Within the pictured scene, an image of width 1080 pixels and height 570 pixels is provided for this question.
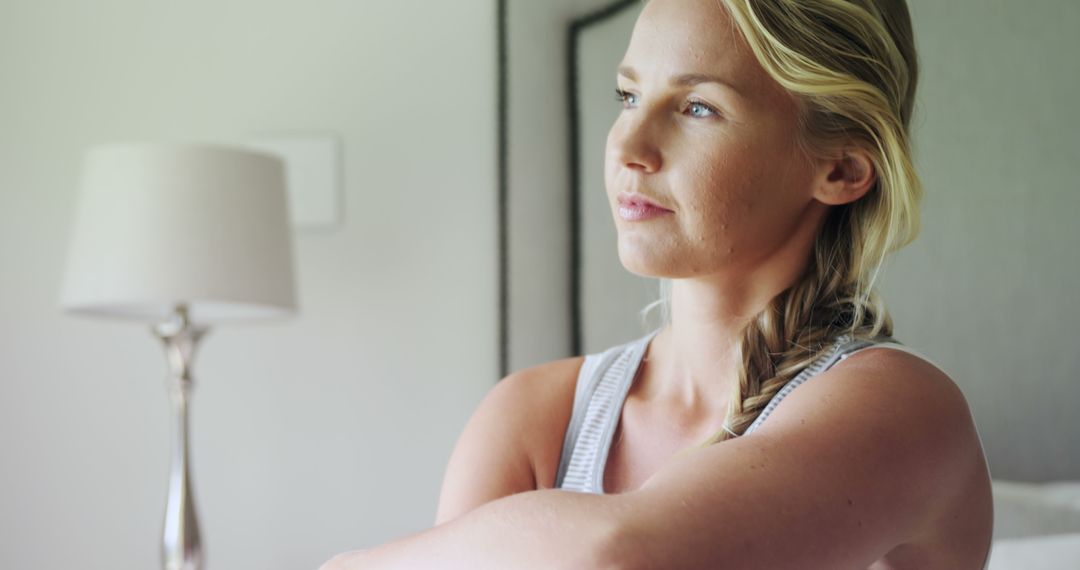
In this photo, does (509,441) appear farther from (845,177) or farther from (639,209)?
(845,177)

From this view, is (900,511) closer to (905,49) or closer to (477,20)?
(905,49)

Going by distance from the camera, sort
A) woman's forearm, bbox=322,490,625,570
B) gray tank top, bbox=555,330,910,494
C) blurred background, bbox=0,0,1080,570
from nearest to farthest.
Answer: woman's forearm, bbox=322,490,625,570
gray tank top, bbox=555,330,910,494
blurred background, bbox=0,0,1080,570

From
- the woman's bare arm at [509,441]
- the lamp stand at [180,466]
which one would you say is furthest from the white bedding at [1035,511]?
the lamp stand at [180,466]

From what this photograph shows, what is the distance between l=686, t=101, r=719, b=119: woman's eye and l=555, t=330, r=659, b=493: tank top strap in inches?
11.3

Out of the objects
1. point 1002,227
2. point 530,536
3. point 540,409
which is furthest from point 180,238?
point 530,536

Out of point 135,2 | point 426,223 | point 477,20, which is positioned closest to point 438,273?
point 426,223

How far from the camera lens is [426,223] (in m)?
2.51

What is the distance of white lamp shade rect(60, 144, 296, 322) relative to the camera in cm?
206

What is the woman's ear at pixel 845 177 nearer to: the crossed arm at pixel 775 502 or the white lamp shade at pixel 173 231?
the crossed arm at pixel 775 502

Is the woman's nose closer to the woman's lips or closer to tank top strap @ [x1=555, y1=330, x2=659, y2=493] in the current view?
the woman's lips

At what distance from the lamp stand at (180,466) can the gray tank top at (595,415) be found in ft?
4.21

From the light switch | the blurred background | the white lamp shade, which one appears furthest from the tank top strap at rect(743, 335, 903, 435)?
the light switch

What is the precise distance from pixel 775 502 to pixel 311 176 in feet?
6.68

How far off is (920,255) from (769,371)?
635 millimetres
